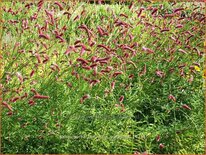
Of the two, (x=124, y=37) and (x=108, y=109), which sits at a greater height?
(x=124, y=37)

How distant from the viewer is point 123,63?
3723 mm

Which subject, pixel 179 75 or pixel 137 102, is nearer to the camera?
pixel 137 102

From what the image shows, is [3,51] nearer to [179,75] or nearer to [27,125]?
[27,125]

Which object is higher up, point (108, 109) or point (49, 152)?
point (108, 109)

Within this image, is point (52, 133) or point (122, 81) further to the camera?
point (122, 81)

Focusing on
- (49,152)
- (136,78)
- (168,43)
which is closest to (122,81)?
(136,78)

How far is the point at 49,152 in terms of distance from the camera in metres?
3.28

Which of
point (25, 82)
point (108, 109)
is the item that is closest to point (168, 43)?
point (108, 109)

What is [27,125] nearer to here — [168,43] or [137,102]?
[137,102]

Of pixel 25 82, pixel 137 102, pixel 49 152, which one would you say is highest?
pixel 25 82

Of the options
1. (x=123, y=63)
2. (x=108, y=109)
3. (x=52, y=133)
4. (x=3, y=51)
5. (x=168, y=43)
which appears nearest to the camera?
(x=52, y=133)

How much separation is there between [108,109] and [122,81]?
0.59 metres

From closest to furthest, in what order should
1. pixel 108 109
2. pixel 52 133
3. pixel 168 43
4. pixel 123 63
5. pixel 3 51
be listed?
pixel 52 133 < pixel 108 109 < pixel 123 63 < pixel 3 51 < pixel 168 43

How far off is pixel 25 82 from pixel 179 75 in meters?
1.55
